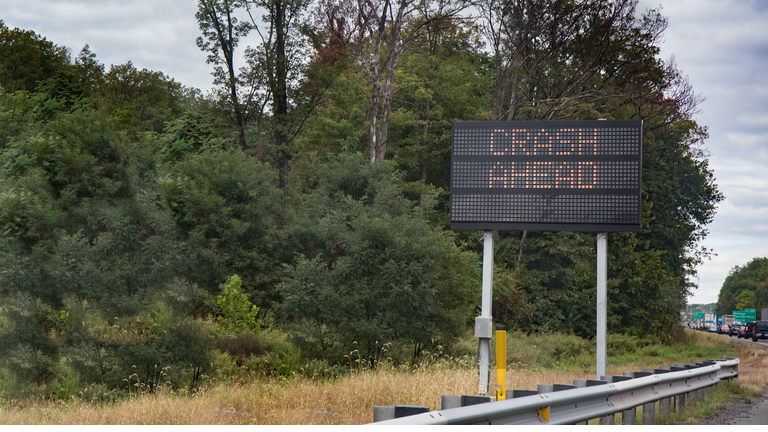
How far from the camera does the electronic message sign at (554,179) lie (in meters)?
12.5

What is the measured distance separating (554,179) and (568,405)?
6.85 meters

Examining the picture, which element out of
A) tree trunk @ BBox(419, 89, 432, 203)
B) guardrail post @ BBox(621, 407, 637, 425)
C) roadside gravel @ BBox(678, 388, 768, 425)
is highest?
tree trunk @ BBox(419, 89, 432, 203)

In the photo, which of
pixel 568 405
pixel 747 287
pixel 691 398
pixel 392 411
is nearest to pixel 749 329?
pixel 691 398

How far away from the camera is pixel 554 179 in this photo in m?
12.7

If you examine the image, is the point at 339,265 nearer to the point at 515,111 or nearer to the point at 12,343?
the point at 12,343

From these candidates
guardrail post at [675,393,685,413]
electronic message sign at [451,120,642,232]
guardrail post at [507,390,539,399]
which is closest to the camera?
guardrail post at [507,390,539,399]

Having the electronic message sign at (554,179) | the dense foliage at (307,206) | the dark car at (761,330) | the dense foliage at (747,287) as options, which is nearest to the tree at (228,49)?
the dense foliage at (307,206)

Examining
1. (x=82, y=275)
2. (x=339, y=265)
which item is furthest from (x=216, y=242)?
(x=339, y=265)

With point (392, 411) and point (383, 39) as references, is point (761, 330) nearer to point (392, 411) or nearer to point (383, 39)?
point (383, 39)

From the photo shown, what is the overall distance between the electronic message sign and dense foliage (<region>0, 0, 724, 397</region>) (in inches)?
229

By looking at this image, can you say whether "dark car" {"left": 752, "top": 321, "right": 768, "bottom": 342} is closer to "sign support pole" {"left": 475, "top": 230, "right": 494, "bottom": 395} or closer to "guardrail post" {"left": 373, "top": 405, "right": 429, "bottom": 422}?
"sign support pole" {"left": 475, "top": 230, "right": 494, "bottom": 395}

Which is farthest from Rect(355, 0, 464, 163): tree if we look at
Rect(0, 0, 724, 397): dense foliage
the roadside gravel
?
the roadside gravel

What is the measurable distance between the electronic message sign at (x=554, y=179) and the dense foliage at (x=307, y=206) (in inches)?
229

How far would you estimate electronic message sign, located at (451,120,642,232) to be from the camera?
1252cm
